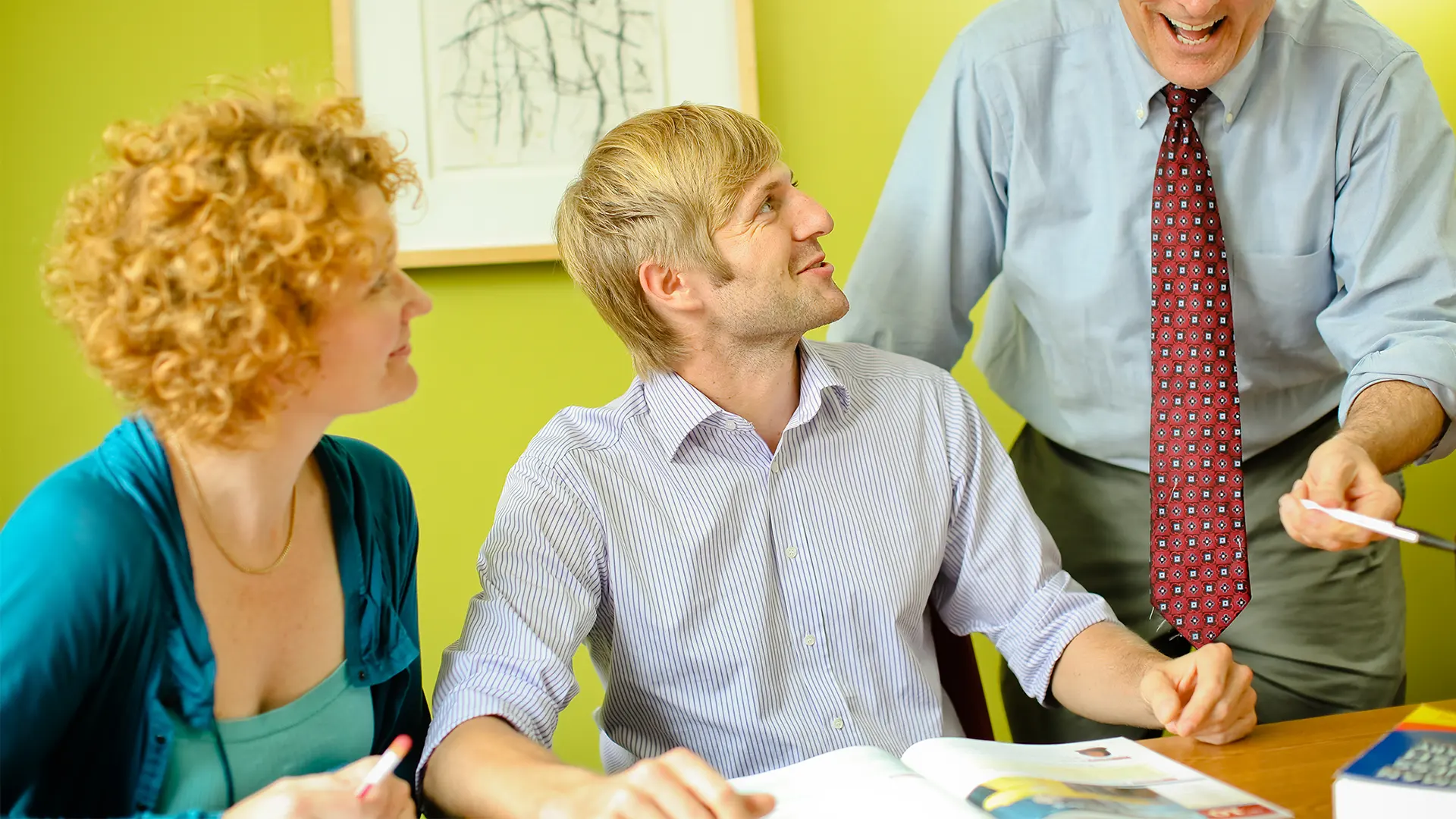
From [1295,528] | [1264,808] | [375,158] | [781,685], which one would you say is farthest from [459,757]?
[1295,528]

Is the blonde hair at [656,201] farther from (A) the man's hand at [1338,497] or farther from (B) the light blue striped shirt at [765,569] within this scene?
(A) the man's hand at [1338,497]

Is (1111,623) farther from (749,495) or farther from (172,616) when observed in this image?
(172,616)

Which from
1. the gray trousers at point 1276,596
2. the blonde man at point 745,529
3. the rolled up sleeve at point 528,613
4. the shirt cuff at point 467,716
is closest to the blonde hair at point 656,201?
the blonde man at point 745,529

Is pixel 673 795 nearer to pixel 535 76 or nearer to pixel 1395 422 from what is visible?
pixel 1395 422

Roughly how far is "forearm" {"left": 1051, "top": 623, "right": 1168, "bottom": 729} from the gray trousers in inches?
14.5

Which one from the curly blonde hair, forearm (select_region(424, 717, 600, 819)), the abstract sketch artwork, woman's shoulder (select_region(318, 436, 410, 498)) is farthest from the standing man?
the curly blonde hair

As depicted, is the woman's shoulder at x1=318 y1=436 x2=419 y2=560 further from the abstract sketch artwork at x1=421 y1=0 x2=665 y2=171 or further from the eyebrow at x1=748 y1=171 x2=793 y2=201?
the abstract sketch artwork at x1=421 y1=0 x2=665 y2=171

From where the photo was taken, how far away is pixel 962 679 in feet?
5.44

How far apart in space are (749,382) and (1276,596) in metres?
0.89

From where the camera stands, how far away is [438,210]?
226 cm

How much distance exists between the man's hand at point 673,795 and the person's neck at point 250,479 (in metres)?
0.42

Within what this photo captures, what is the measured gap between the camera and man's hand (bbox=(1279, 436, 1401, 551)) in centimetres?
126

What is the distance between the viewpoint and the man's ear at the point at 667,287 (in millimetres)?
1594

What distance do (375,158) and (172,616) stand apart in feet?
1.52
